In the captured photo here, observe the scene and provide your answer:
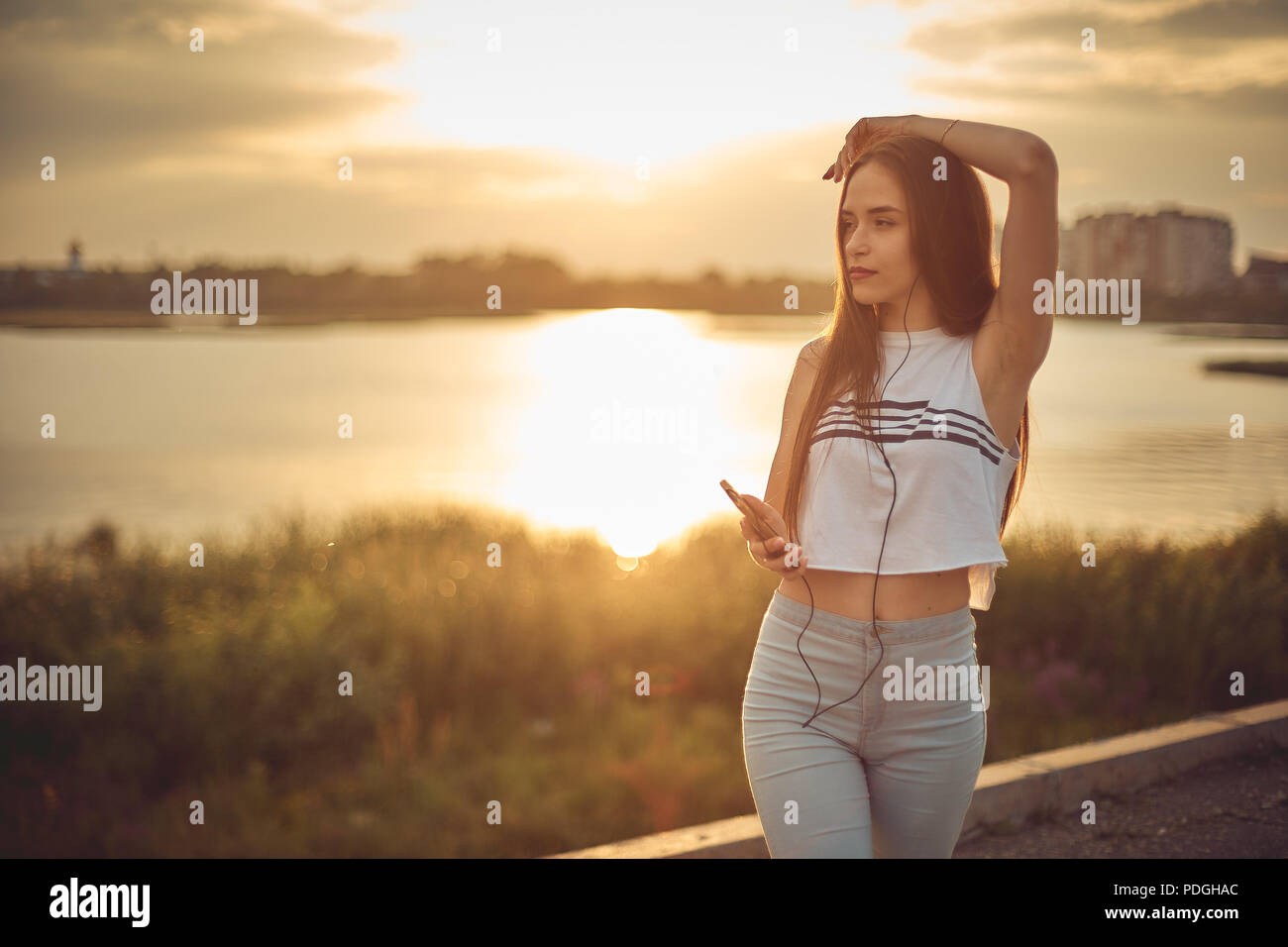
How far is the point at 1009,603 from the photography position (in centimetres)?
802

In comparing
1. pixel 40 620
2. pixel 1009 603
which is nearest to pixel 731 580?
pixel 1009 603

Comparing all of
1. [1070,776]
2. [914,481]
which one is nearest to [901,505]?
[914,481]

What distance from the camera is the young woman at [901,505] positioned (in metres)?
Answer: 2.65

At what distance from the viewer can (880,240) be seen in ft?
9.32

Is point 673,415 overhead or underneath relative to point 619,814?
overhead

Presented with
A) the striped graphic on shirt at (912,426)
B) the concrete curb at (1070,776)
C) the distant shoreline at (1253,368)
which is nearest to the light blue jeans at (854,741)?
the striped graphic on shirt at (912,426)

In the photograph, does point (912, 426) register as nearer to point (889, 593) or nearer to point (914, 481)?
point (914, 481)

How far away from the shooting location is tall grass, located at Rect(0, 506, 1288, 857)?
5.38m

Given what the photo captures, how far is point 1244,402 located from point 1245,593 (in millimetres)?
14775

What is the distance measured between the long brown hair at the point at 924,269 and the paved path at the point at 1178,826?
284cm

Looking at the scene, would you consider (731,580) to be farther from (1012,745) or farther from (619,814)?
(619,814)

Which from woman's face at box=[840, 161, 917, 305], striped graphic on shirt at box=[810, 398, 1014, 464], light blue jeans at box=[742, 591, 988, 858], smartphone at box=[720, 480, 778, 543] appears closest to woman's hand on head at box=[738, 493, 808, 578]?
smartphone at box=[720, 480, 778, 543]

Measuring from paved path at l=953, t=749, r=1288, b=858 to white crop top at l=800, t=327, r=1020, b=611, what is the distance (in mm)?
2839

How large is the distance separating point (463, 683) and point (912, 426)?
4695 mm
